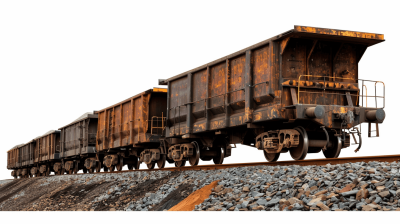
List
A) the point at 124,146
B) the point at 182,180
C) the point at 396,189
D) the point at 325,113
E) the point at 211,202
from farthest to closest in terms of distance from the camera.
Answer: the point at 124,146 → the point at 182,180 → the point at 325,113 → the point at 211,202 → the point at 396,189

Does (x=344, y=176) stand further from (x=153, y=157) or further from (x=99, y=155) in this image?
(x=99, y=155)

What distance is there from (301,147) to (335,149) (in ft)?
4.95

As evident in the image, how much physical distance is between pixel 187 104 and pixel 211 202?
622 centimetres

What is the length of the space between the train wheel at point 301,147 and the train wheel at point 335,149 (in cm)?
132

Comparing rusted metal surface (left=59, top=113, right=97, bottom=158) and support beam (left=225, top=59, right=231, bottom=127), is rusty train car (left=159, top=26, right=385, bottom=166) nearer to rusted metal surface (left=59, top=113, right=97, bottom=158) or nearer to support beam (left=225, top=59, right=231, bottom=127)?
support beam (left=225, top=59, right=231, bottom=127)

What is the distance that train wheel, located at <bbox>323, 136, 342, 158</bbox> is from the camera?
1151 cm

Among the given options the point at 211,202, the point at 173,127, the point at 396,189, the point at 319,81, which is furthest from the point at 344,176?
the point at 173,127

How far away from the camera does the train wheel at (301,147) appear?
34.5 feet

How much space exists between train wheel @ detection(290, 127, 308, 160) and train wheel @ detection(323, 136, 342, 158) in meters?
1.32

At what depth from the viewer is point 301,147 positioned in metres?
10.7

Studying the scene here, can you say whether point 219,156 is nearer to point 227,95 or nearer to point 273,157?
point 227,95

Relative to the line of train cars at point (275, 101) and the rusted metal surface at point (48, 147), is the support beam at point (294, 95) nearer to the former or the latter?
the line of train cars at point (275, 101)

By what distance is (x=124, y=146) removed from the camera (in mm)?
18797

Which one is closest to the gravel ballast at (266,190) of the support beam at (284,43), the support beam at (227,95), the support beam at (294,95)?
the support beam at (227,95)
